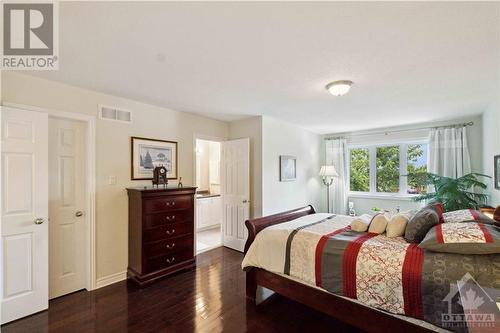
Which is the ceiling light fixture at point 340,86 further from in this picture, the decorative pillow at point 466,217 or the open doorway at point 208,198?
the open doorway at point 208,198

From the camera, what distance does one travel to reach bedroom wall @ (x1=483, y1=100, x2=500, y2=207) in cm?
297

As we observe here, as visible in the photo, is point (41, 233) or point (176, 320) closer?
point (176, 320)

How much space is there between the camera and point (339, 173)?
18.0 ft

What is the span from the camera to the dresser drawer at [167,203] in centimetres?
290

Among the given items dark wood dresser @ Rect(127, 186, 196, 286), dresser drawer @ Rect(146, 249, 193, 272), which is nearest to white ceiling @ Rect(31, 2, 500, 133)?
dark wood dresser @ Rect(127, 186, 196, 286)

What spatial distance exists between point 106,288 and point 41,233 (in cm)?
102

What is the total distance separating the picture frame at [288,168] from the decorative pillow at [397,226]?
231cm

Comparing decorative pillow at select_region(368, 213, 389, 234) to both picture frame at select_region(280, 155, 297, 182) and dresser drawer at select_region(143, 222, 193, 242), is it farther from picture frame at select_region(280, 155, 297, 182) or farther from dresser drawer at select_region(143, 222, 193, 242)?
dresser drawer at select_region(143, 222, 193, 242)

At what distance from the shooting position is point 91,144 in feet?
9.12

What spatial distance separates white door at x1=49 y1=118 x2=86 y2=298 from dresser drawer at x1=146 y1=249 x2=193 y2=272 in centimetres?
78

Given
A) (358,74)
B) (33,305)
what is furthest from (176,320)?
(358,74)

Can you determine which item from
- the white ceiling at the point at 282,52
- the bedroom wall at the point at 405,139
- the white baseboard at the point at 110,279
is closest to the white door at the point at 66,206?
the white baseboard at the point at 110,279

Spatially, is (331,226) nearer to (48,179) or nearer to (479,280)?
(479,280)

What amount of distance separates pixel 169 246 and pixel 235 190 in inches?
61.0
